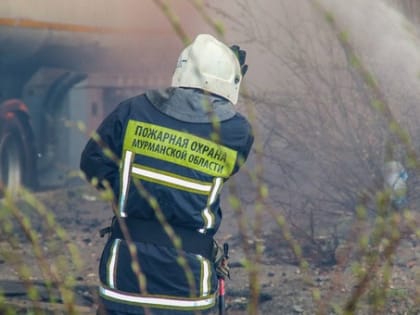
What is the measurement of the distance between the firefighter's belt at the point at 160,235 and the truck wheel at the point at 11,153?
6757 millimetres

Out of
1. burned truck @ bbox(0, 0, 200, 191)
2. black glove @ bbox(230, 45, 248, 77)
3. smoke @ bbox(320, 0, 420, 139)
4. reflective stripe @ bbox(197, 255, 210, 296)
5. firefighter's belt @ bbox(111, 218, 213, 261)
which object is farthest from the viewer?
burned truck @ bbox(0, 0, 200, 191)

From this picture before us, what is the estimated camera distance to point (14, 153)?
1060cm

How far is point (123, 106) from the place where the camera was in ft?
12.6

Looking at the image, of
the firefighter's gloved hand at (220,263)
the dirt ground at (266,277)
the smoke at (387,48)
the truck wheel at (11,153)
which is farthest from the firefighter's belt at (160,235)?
the truck wheel at (11,153)

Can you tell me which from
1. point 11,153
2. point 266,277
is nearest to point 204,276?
point 266,277

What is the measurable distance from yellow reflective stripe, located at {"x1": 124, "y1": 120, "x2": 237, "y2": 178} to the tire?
22.3ft

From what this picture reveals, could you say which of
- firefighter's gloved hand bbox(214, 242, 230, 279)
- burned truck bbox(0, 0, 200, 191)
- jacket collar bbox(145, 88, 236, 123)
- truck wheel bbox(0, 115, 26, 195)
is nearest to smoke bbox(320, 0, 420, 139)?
burned truck bbox(0, 0, 200, 191)

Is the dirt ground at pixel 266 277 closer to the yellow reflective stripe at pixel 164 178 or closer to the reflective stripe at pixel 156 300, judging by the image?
the reflective stripe at pixel 156 300

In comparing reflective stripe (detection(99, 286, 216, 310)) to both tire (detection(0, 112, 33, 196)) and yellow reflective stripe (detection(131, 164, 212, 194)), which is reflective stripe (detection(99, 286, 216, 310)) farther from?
tire (detection(0, 112, 33, 196))

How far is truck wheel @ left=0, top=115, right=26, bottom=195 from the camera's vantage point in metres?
10.4

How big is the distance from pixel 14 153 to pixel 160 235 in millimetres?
7167

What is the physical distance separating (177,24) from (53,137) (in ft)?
32.7

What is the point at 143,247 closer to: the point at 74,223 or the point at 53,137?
the point at 74,223

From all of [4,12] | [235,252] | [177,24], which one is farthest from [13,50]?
[177,24]
